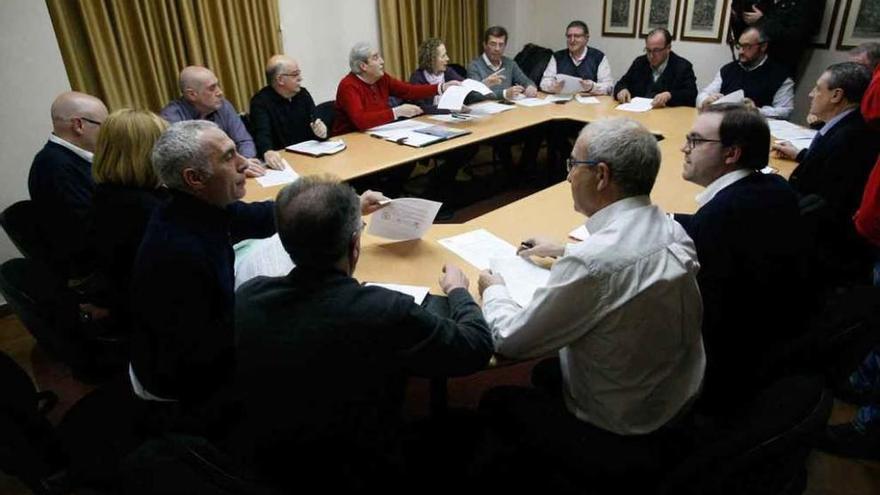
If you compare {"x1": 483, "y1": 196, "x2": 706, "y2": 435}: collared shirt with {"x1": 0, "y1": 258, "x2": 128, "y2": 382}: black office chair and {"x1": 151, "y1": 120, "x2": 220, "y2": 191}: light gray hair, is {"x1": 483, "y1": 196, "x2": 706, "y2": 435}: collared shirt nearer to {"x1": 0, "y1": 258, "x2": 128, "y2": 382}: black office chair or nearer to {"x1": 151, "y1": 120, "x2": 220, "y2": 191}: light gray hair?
{"x1": 151, "y1": 120, "x2": 220, "y2": 191}: light gray hair

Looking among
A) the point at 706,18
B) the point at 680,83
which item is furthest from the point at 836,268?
the point at 706,18

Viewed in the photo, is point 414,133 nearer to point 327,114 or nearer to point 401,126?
point 401,126

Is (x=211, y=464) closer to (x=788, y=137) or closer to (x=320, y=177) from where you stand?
(x=320, y=177)

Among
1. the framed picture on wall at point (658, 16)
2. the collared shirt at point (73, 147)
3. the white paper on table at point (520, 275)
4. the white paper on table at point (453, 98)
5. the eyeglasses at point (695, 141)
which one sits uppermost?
the framed picture on wall at point (658, 16)

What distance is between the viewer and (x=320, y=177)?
125 centimetres

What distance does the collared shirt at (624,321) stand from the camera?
1.21 m

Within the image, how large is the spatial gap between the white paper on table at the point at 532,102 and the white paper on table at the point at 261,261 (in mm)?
2918

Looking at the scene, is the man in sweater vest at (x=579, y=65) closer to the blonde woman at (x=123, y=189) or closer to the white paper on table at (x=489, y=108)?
the white paper on table at (x=489, y=108)

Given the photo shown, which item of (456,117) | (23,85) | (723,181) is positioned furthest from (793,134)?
(23,85)

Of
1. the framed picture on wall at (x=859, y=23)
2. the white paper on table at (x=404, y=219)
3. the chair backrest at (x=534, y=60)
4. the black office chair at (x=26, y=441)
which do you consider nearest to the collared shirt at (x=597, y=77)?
the chair backrest at (x=534, y=60)

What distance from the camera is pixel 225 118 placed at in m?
3.29

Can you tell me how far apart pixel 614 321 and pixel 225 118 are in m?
2.82

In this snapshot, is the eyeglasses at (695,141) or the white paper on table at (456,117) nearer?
the eyeglasses at (695,141)

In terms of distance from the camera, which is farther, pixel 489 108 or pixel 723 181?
pixel 489 108
